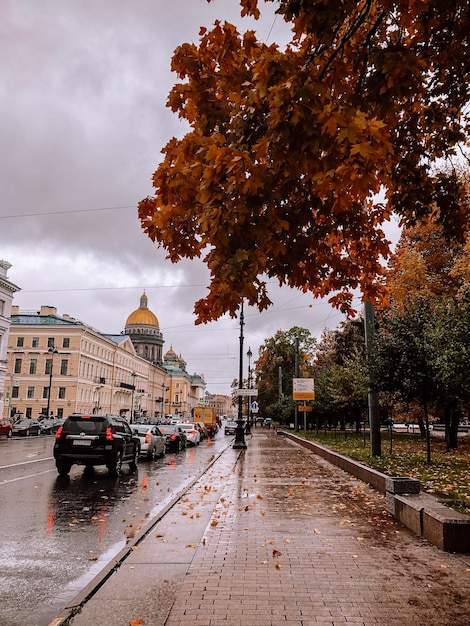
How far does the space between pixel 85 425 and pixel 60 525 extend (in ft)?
22.2

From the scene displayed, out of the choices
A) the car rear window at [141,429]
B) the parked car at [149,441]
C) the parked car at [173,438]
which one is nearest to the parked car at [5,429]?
the parked car at [173,438]

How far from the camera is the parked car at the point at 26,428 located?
138 feet

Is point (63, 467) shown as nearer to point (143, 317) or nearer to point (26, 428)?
point (26, 428)

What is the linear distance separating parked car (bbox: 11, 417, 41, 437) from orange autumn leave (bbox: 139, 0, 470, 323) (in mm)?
40256

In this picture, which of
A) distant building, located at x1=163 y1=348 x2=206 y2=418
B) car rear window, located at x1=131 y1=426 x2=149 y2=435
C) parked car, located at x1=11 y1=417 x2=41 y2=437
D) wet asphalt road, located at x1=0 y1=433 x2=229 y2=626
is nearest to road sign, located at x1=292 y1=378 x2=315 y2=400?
car rear window, located at x1=131 y1=426 x2=149 y2=435

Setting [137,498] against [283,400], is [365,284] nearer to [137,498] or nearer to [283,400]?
[137,498]

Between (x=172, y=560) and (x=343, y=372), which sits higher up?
Answer: (x=343, y=372)

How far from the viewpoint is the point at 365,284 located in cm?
727

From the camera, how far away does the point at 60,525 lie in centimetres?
828

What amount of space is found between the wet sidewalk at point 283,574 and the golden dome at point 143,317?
133 metres

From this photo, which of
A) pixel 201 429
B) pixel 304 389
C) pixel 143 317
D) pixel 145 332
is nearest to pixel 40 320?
pixel 201 429

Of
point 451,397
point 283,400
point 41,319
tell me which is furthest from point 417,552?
point 41,319

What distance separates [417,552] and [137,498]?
21.0 feet

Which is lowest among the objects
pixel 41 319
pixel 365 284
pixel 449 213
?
pixel 365 284
